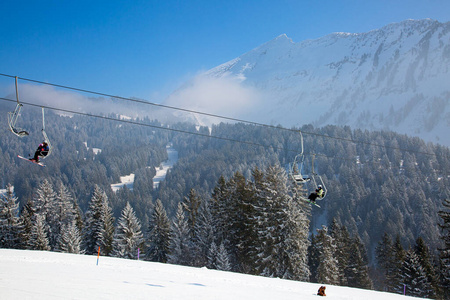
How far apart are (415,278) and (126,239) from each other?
3515 cm

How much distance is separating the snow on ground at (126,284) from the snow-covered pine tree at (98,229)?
22449 millimetres

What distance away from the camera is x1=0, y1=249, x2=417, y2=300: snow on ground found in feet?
34.5

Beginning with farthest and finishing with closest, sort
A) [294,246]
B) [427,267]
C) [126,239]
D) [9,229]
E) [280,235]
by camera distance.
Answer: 1. [9,229]
2. [126,239]
3. [427,267]
4. [280,235]
5. [294,246]

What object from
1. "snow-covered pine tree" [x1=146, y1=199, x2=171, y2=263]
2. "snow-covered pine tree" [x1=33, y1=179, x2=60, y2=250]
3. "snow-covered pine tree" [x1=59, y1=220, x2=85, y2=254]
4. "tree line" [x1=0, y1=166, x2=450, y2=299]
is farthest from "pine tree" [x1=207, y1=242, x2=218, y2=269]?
"snow-covered pine tree" [x1=33, y1=179, x2=60, y2=250]

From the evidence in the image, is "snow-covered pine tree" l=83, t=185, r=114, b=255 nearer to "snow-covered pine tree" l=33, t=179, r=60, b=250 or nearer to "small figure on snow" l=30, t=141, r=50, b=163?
"snow-covered pine tree" l=33, t=179, r=60, b=250

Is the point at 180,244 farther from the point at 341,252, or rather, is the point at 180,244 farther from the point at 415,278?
the point at 415,278

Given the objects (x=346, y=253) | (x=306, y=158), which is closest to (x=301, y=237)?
(x=346, y=253)

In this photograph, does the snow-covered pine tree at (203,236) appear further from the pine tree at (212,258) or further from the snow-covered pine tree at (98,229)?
the snow-covered pine tree at (98,229)

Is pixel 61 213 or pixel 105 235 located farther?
pixel 61 213

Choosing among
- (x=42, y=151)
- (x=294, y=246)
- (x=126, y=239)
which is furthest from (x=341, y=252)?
(x=42, y=151)

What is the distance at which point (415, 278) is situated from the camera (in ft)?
121

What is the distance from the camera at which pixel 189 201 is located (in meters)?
44.4

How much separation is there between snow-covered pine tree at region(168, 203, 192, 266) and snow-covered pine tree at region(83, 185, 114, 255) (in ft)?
30.6

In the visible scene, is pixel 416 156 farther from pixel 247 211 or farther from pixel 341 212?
pixel 247 211
